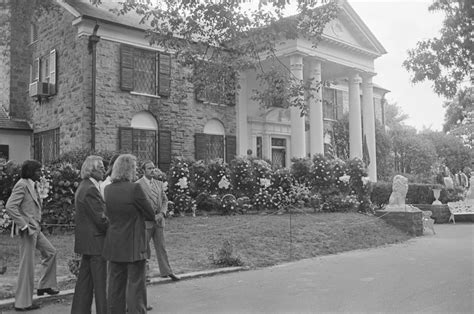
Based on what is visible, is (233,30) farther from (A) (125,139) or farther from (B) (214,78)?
(A) (125,139)

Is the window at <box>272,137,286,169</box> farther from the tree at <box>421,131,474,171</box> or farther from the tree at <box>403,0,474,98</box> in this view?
the tree at <box>421,131,474,171</box>

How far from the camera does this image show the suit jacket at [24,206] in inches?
240

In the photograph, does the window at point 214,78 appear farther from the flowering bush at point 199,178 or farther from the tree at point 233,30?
the flowering bush at point 199,178

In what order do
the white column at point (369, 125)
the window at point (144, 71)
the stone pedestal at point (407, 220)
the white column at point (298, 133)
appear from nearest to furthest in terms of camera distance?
the stone pedestal at point (407, 220), the window at point (144, 71), the white column at point (298, 133), the white column at point (369, 125)

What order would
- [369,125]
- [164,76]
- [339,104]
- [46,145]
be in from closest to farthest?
[164,76] < [46,145] < [369,125] < [339,104]

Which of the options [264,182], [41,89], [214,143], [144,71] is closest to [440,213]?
[264,182]

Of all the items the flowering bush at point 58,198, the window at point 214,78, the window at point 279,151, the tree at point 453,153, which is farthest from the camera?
the tree at point 453,153

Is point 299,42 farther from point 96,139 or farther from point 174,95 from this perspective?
point 96,139

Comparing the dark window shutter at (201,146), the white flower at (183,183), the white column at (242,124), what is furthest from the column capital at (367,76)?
the white flower at (183,183)

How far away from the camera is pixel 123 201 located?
16.6 feet

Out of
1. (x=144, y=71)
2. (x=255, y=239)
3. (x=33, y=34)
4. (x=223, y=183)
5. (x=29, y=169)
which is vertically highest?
(x=33, y=34)

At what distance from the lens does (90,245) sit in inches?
209

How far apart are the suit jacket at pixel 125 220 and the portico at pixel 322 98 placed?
1759cm

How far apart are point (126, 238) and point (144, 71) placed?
16084 mm
